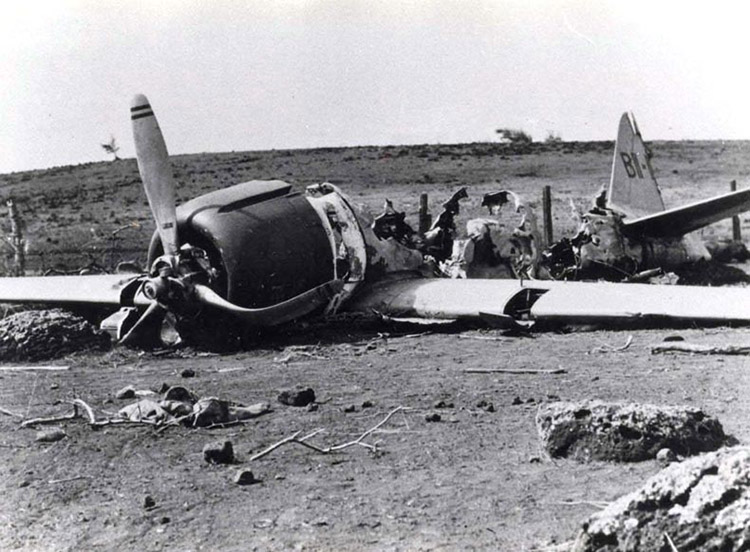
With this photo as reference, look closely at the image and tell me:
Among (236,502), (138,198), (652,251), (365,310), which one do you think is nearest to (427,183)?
(138,198)

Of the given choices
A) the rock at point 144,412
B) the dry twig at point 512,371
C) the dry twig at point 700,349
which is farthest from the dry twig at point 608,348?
the rock at point 144,412

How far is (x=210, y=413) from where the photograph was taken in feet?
18.5

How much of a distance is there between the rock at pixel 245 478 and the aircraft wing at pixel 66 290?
6.46 meters

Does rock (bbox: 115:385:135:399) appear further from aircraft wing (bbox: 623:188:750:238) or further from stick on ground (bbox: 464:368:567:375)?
aircraft wing (bbox: 623:188:750:238)

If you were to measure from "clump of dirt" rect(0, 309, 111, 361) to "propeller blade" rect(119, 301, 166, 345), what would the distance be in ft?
1.83

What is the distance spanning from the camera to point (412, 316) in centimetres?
974

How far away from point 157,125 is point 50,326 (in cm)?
228

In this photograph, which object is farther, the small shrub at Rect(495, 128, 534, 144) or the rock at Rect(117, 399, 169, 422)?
the small shrub at Rect(495, 128, 534, 144)

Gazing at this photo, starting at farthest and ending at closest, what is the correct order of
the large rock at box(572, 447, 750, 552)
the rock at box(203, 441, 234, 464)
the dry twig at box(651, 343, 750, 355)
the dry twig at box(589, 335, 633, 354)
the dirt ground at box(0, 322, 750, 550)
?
the dry twig at box(589, 335, 633, 354), the dry twig at box(651, 343, 750, 355), the rock at box(203, 441, 234, 464), the dirt ground at box(0, 322, 750, 550), the large rock at box(572, 447, 750, 552)

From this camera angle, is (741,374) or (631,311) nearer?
(741,374)

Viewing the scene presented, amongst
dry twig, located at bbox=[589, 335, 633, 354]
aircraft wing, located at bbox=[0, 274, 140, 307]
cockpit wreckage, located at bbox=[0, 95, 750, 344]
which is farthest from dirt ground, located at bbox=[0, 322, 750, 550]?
aircraft wing, located at bbox=[0, 274, 140, 307]

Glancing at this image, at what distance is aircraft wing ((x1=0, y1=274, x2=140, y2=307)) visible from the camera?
1108cm

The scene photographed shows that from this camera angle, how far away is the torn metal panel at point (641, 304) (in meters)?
8.42

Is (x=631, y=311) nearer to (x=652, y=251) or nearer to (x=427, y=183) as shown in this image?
(x=652, y=251)
